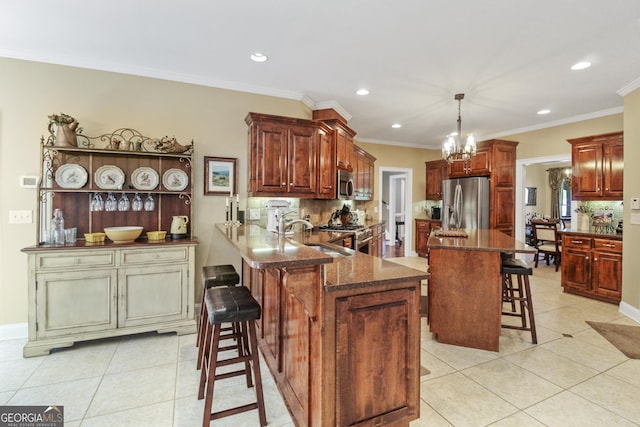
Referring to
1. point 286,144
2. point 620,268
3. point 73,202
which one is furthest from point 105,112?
point 620,268

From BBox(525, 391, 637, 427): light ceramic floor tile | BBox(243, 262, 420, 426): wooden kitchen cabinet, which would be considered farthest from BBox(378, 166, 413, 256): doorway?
BBox(243, 262, 420, 426): wooden kitchen cabinet

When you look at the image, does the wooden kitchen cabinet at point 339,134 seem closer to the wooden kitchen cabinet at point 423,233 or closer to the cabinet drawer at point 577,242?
the wooden kitchen cabinet at point 423,233

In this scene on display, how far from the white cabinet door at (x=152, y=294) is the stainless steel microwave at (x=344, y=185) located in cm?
226

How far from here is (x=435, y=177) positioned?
6.96 metres

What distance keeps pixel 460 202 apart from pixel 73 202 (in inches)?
241

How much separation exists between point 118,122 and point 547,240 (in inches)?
296

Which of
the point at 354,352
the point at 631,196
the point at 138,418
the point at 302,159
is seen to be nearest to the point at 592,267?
the point at 631,196

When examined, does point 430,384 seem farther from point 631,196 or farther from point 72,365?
point 631,196

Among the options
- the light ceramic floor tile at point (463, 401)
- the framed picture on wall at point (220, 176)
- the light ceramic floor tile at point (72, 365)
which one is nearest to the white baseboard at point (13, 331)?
the light ceramic floor tile at point (72, 365)

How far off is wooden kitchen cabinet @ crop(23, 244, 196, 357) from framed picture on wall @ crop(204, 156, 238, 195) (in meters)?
0.80

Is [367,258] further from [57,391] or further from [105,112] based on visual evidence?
[105,112]

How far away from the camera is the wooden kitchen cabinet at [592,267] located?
12.5ft

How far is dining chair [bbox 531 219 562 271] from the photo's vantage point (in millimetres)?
5793

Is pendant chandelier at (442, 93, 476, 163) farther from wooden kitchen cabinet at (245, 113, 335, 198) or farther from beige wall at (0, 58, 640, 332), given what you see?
beige wall at (0, 58, 640, 332)
